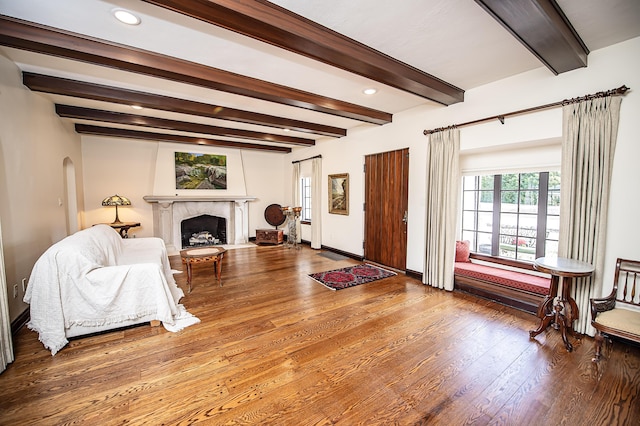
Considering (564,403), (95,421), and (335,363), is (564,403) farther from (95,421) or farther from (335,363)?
(95,421)

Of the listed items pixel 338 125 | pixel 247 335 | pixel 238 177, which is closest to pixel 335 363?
pixel 247 335

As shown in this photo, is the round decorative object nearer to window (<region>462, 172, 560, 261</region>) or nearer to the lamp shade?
the lamp shade

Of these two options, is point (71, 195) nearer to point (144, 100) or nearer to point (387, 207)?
point (144, 100)

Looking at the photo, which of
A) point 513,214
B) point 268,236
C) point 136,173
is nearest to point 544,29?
point 513,214

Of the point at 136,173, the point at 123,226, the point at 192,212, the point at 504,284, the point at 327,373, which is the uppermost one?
the point at 136,173

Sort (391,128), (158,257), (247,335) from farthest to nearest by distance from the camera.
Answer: (391,128)
(158,257)
(247,335)

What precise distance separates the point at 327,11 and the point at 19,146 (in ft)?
11.6

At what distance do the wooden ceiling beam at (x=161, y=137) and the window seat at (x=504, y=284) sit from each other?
5.56 m

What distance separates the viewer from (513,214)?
3.82 m

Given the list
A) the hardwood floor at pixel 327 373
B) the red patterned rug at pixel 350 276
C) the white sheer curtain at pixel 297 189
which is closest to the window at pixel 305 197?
the white sheer curtain at pixel 297 189

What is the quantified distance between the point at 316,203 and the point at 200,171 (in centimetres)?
313

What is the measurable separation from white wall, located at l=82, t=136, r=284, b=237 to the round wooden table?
21.7 ft

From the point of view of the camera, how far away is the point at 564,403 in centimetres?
175

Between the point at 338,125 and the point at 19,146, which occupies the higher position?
the point at 338,125
